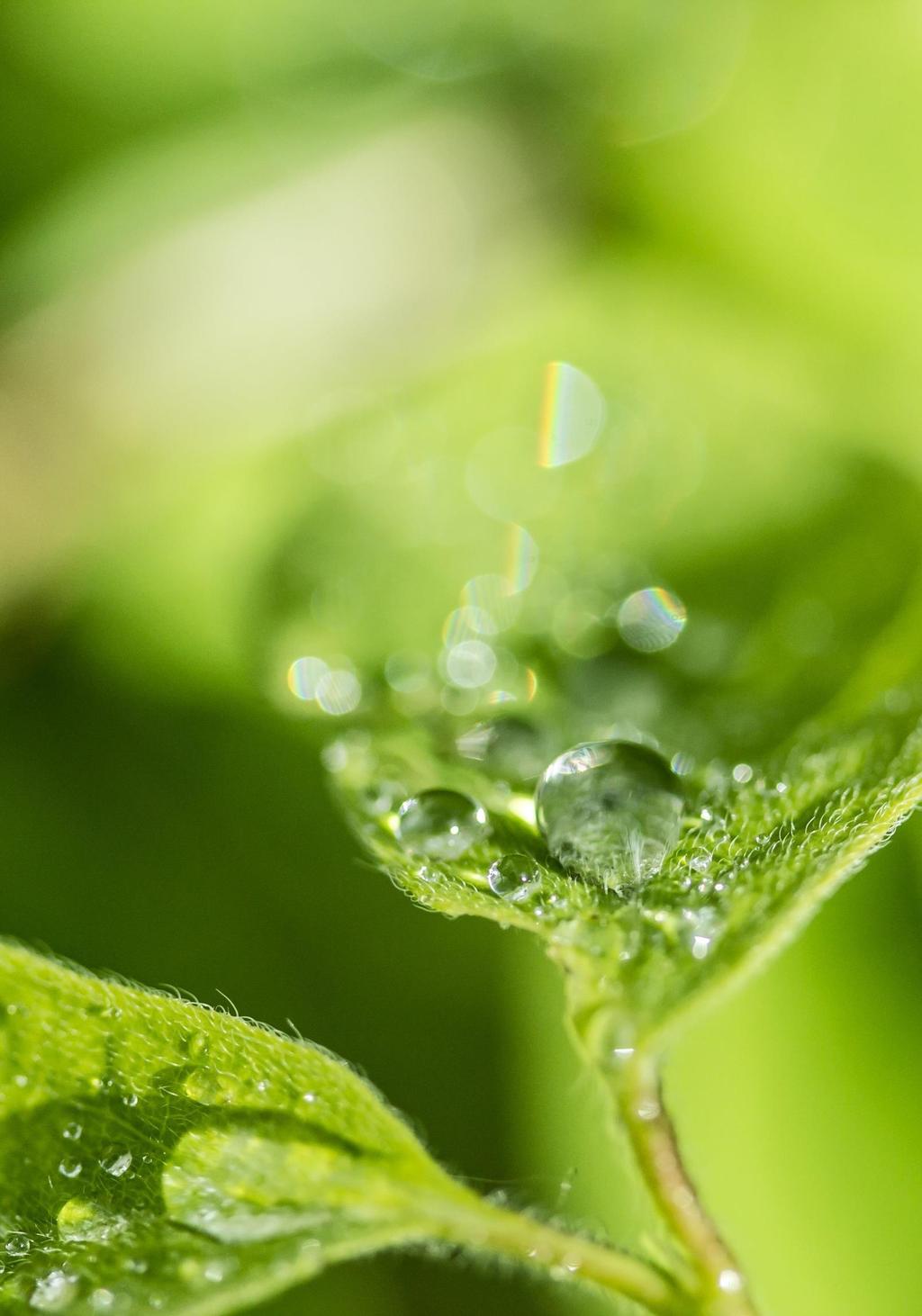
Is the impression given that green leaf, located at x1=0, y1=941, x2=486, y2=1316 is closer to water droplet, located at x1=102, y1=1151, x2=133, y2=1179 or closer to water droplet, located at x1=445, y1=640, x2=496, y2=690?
water droplet, located at x1=102, y1=1151, x2=133, y2=1179

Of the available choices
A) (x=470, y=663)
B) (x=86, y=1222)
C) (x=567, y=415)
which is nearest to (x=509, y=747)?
(x=470, y=663)

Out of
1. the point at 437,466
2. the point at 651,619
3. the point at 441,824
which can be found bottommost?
the point at 441,824

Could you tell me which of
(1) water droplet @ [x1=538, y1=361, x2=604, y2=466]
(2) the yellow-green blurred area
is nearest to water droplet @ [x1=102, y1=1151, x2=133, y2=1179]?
(2) the yellow-green blurred area

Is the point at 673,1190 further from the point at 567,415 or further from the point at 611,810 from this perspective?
the point at 567,415

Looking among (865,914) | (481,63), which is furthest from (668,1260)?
(481,63)

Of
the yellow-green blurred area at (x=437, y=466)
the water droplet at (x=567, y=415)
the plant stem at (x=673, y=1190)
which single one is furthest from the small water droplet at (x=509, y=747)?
the water droplet at (x=567, y=415)
